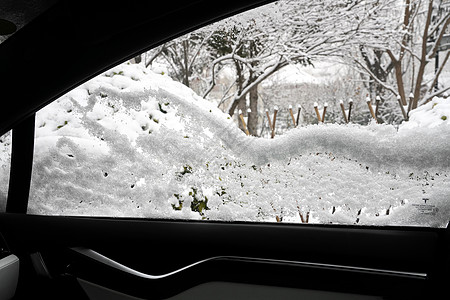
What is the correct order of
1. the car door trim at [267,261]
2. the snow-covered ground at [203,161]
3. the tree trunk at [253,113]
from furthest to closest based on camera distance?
the tree trunk at [253,113] < the snow-covered ground at [203,161] < the car door trim at [267,261]

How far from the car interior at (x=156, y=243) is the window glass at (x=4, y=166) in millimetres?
305

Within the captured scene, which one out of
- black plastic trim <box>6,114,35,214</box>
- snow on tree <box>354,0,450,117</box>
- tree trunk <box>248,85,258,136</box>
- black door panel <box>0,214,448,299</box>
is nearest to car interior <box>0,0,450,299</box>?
black door panel <box>0,214,448,299</box>

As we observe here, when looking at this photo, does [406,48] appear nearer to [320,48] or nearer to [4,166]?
[320,48]

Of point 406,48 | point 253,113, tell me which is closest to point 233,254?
point 253,113

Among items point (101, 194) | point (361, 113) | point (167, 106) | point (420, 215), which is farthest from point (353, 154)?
point (101, 194)

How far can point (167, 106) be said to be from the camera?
2275mm

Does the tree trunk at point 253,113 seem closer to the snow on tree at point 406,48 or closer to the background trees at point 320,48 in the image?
the background trees at point 320,48

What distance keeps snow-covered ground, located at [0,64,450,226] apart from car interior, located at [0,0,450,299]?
14.3 inches

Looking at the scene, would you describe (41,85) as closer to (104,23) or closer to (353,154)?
(104,23)

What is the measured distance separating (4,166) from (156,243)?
110 cm

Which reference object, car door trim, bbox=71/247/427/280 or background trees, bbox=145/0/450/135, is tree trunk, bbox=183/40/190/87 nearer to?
background trees, bbox=145/0/450/135

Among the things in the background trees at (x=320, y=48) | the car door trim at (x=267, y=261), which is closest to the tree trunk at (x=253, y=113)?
the background trees at (x=320, y=48)

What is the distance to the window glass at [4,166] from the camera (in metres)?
1.92

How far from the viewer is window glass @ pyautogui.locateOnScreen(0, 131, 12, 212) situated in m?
1.92
